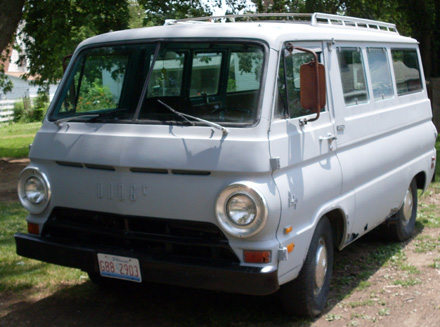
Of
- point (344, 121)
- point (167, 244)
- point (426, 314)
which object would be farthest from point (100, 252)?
point (426, 314)

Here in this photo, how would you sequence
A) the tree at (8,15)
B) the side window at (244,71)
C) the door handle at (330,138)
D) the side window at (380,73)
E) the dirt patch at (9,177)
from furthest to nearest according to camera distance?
the tree at (8,15) → the dirt patch at (9,177) → the side window at (380,73) → the door handle at (330,138) → the side window at (244,71)

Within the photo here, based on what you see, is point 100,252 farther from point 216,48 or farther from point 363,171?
point 363,171

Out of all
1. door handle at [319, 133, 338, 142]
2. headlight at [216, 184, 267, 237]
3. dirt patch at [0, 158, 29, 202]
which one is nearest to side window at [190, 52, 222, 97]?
door handle at [319, 133, 338, 142]

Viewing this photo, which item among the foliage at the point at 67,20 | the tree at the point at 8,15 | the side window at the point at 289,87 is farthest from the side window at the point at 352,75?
the foliage at the point at 67,20

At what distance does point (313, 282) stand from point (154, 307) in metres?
1.40

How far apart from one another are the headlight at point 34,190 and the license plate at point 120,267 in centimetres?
70

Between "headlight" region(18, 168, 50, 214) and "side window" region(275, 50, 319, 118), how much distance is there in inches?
74.0

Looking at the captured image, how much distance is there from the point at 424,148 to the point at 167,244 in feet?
13.5

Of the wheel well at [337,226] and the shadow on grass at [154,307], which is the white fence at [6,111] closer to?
the shadow on grass at [154,307]

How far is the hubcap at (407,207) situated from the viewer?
7492 millimetres

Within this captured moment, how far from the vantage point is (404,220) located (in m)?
7.53

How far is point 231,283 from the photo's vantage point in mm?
4422

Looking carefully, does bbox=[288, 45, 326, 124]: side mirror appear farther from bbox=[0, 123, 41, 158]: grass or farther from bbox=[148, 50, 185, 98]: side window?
bbox=[0, 123, 41, 158]: grass

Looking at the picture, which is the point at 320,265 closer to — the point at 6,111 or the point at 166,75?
the point at 166,75
